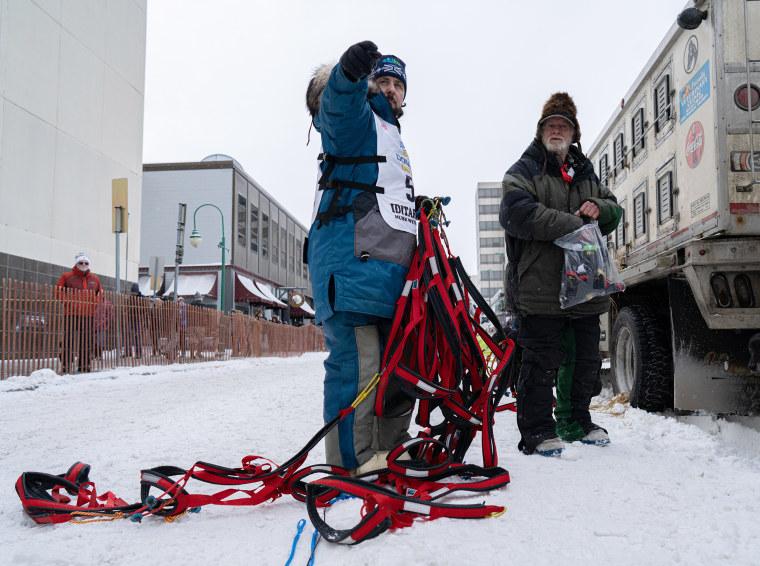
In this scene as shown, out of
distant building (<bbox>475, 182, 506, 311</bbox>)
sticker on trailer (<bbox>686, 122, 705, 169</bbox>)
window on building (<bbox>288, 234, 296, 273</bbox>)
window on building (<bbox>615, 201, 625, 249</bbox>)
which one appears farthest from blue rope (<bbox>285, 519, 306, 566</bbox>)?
distant building (<bbox>475, 182, 506, 311</bbox>)

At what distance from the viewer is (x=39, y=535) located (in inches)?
73.5

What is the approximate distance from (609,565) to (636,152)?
16.5 ft

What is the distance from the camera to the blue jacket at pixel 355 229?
241 centimetres

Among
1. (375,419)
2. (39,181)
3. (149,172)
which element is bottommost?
(375,419)

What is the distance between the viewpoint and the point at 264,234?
3988 cm

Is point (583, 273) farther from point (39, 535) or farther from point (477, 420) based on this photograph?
point (39, 535)

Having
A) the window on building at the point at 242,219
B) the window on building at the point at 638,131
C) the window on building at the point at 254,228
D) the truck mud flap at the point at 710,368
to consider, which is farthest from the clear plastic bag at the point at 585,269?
the window on building at the point at 254,228

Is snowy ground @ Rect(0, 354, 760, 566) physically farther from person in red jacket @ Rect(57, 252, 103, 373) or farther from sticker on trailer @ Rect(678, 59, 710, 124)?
person in red jacket @ Rect(57, 252, 103, 373)

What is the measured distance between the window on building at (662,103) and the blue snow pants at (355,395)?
361cm

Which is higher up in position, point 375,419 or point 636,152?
point 636,152

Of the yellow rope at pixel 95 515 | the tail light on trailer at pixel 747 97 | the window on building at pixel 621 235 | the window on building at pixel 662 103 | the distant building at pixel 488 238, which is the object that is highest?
the distant building at pixel 488 238

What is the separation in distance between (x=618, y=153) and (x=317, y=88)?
4774 millimetres

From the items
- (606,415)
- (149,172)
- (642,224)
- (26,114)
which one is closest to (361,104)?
(606,415)

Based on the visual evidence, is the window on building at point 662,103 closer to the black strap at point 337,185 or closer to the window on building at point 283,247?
the black strap at point 337,185
